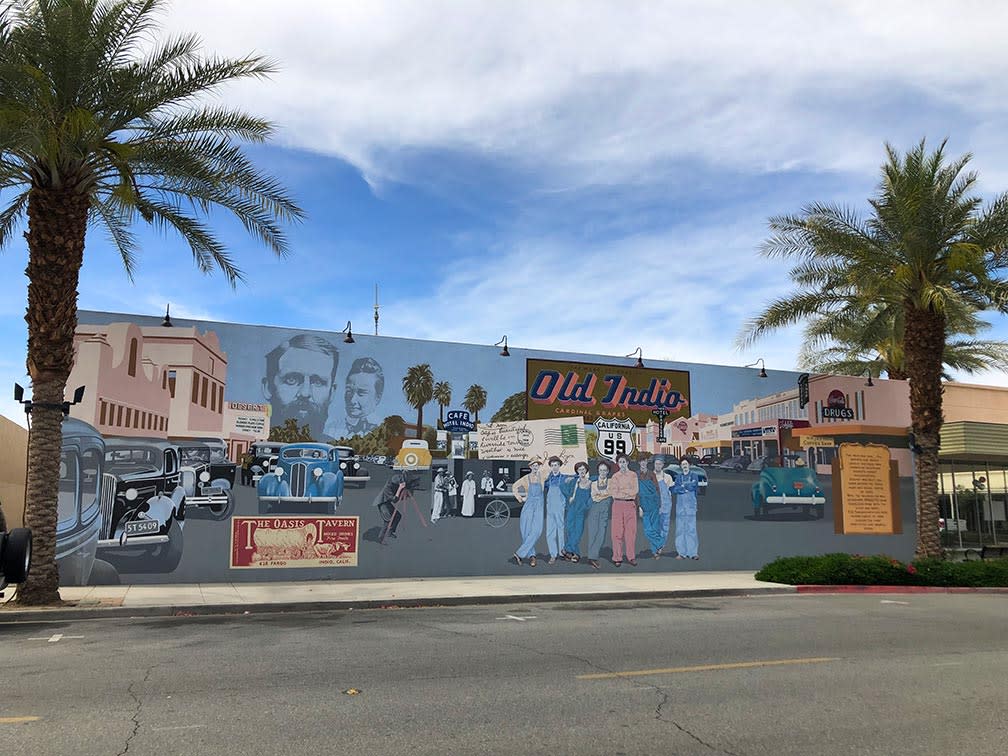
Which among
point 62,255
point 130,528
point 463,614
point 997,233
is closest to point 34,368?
point 62,255

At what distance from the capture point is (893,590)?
1806 cm

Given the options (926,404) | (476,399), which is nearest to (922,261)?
(926,404)

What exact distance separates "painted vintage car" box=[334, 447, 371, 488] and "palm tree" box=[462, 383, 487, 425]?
288cm

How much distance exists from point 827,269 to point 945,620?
1157cm

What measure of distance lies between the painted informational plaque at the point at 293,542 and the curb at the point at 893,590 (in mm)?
9527

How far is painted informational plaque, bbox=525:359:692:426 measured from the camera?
21.0 metres

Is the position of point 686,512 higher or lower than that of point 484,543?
higher

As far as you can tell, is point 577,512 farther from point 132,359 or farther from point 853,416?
point 132,359

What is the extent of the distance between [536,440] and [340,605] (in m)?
7.44

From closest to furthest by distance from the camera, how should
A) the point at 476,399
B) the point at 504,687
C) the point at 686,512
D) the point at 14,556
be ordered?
the point at 504,687, the point at 14,556, the point at 476,399, the point at 686,512

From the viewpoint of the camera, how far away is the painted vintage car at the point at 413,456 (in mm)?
19188

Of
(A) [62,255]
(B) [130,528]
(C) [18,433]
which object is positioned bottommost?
(B) [130,528]

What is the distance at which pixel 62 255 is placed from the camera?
44.6ft

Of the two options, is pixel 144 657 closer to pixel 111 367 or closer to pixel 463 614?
pixel 463 614
